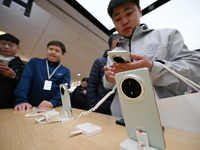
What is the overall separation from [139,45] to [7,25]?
2.91 m

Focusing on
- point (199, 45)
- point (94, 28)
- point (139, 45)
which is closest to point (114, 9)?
point (139, 45)

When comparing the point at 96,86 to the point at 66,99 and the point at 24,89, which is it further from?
the point at 24,89

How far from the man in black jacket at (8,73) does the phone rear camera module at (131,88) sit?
1.14m

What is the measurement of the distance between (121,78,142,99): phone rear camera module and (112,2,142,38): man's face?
57cm

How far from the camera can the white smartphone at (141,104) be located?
0.18 metres

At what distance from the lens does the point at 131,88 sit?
20 centimetres

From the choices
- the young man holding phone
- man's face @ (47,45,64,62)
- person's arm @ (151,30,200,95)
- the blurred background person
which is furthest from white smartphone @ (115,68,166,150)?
man's face @ (47,45,64,62)

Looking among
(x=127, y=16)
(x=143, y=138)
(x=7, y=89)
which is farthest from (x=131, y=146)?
(x=7, y=89)

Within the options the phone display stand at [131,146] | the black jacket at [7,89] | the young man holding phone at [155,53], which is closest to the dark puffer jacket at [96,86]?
the young man holding phone at [155,53]

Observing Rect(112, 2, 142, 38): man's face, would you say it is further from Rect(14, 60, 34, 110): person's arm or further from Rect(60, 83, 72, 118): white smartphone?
Rect(14, 60, 34, 110): person's arm

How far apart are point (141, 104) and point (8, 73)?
1.19m

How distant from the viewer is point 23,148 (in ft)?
0.79

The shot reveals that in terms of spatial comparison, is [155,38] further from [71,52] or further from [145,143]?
[71,52]

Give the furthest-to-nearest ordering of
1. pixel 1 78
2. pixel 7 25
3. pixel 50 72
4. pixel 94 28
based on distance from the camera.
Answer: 1. pixel 7 25
2. pixel 94 28
3. pixel 50 72
4. pixel 1 78
